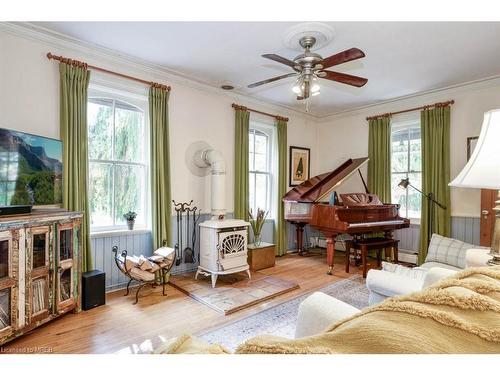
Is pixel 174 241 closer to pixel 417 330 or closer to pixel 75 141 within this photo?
pixel 75 141

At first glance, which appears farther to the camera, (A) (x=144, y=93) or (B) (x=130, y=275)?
(A) (x=144, y=93)

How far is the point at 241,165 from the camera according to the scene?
4730 mm

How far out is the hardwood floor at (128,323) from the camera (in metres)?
2.24

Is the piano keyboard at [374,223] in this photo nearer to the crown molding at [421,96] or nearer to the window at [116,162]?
the crown molding at [421,96]

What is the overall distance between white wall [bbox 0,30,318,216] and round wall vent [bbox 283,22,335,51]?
1.74 metres

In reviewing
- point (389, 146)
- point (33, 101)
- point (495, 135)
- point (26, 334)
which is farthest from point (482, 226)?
point (33, 101)

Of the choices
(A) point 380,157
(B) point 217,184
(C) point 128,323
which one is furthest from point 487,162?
(A) point 380,157

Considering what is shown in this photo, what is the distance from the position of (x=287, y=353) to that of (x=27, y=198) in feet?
9.69

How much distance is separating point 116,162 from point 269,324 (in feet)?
8.74

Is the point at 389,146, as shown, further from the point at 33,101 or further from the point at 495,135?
the point at 33,101

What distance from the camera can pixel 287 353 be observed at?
0.56 m

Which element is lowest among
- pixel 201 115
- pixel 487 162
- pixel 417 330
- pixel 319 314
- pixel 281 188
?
pixel 319 314

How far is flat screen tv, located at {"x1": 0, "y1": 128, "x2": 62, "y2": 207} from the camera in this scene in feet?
8.05

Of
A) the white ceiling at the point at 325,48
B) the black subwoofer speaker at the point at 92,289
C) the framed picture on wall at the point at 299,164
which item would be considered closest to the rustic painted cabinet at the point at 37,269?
the black subwoofer speaker at the point at 92,289
